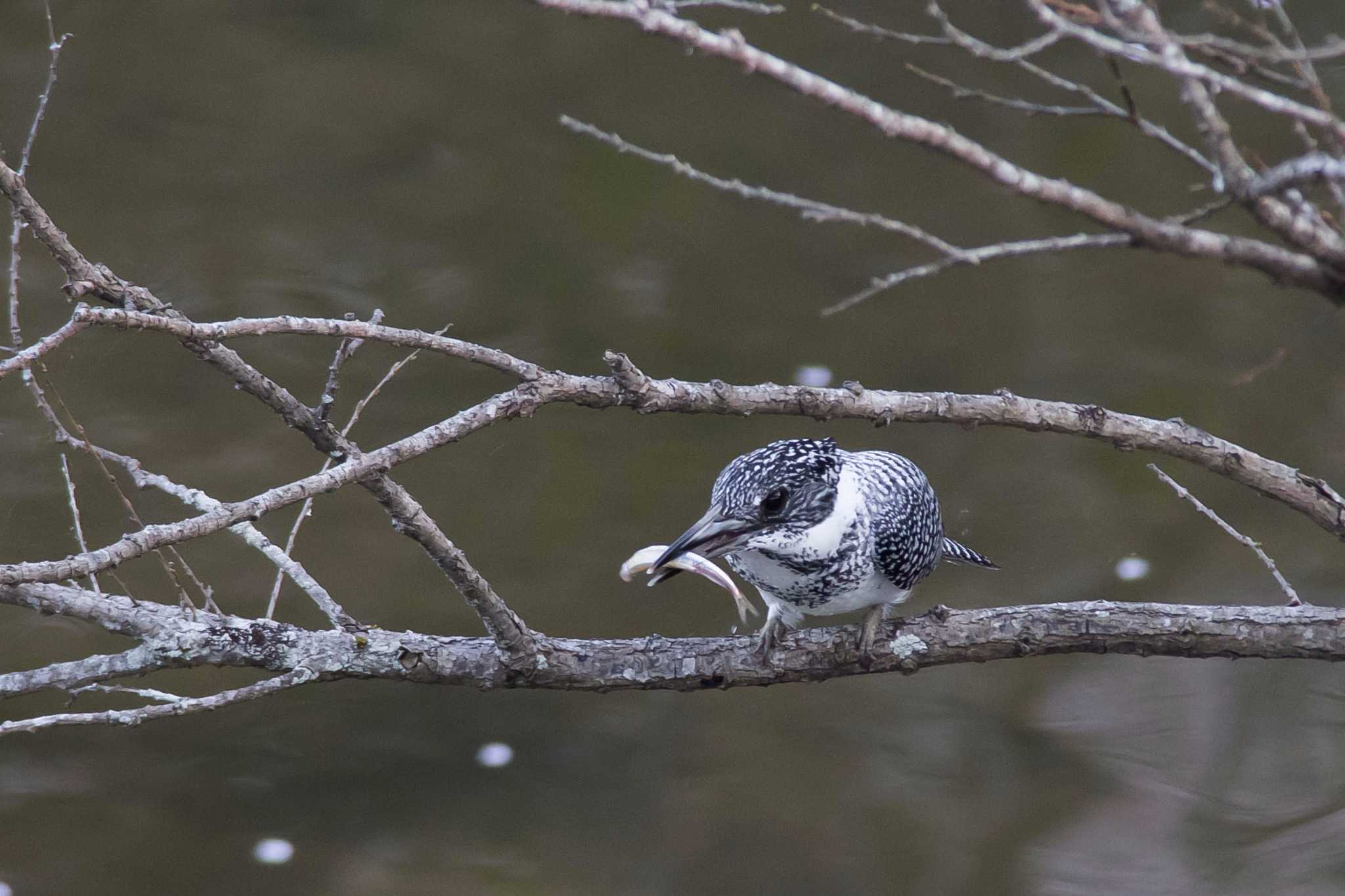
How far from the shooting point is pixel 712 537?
193cm

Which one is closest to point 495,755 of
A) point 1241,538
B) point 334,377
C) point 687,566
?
point 687,566

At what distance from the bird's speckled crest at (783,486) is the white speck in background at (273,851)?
1.71 meters

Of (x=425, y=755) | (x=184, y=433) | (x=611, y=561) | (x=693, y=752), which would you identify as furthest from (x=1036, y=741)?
(x=184, y=433)

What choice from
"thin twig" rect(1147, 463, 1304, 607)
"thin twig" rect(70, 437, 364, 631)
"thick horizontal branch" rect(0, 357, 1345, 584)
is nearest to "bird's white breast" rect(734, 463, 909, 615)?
"thick horizontal branch" rect(0, 357, 1345, 584)

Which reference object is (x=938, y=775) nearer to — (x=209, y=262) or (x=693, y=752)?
(x=693, y=752)

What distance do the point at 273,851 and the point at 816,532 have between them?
183cm

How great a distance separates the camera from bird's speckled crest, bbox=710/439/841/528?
6.43 feet

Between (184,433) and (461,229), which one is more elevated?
(461,229)

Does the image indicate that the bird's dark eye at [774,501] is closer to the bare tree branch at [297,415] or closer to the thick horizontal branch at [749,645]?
the thick horizontal branch at [749,645]

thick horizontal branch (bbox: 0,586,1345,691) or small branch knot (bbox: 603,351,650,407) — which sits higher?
small branch knot (bbox: 603,351,650,407)

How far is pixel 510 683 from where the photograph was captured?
82.0 inches

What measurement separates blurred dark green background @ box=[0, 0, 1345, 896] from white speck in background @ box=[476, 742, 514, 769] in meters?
0.05

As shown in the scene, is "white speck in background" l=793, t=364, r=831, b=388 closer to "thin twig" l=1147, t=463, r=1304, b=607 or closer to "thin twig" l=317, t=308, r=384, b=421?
"thin twig" l=1147, t=463, r=1304, b=607

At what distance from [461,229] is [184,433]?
125cm
